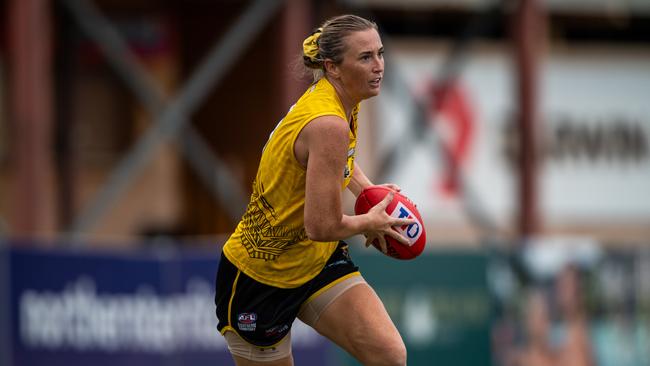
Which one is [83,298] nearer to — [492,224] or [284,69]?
[284,69]

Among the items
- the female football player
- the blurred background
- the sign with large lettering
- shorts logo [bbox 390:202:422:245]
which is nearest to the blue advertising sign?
the blurred background

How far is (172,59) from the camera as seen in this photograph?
16.6 m

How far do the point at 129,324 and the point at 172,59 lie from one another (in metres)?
6.25

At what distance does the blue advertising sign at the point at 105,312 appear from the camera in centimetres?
1094

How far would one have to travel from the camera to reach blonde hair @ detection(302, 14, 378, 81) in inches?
225

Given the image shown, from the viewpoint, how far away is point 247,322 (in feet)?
19.7

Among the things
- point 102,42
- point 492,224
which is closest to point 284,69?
point 102,42

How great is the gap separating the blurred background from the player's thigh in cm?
510

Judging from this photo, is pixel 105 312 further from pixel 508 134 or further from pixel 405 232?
pixel 508 134

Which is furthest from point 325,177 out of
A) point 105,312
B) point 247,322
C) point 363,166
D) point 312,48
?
point 363,166

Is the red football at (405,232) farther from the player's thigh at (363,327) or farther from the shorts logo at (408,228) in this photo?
the player's thigh at (363,327)

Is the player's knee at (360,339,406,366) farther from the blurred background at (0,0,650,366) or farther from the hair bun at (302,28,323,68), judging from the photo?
the blurred background at (0,0,650,366)

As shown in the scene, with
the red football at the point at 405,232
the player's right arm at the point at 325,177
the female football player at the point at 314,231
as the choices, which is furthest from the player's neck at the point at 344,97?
the red football at the point at 405,232

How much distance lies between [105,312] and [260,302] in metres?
5.23
